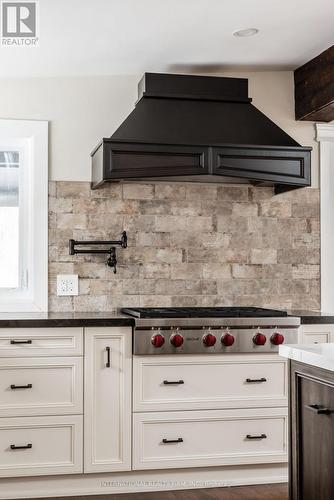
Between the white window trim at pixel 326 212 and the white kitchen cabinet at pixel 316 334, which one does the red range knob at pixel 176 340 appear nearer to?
the white kitchen cabinet at pixel 316 334

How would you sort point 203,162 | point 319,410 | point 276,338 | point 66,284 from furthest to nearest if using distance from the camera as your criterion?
1. point 66,284
2. point 203,162
3. point 276,338
4. point 319,410

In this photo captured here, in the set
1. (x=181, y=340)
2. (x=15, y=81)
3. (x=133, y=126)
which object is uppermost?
(x=15, y=81)

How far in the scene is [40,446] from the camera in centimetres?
359

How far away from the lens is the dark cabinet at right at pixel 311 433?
2271 mm

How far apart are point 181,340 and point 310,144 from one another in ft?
6.06

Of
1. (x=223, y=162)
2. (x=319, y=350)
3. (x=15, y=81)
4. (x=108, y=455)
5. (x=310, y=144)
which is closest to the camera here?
(x=319, y=350)

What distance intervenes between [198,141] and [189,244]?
74 centimetres

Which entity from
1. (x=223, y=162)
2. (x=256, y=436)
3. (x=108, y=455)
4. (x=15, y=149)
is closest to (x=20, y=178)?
(x=15, y=149)

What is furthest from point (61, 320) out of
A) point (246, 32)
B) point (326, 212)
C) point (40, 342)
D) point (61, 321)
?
point (326, 212)

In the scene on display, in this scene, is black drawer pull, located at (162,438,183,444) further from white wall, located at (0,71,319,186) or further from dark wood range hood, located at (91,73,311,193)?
white wall, located at (0,71,319,186)

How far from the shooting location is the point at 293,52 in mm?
4199

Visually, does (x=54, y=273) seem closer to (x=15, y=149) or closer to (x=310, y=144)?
(x=15, y=149)

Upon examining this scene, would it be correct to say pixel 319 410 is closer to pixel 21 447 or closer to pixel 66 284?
pixel 21 447

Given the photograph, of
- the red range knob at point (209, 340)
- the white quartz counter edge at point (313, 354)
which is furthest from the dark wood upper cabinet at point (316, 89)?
the white quartz counter edge at point (313, 354)
